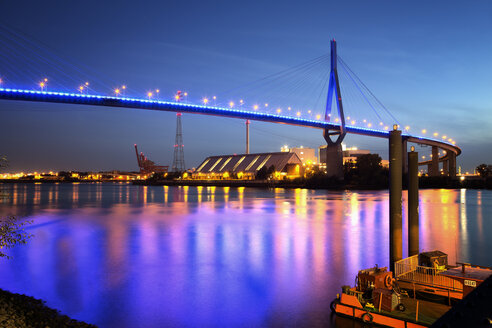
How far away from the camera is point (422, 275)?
7691 millimetres

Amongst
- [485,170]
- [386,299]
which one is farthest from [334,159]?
[386,299]

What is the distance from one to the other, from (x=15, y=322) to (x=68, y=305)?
2.61 meters

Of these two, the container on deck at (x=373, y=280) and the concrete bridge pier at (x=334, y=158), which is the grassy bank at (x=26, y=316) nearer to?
the container on deck at (x=373, y=280)

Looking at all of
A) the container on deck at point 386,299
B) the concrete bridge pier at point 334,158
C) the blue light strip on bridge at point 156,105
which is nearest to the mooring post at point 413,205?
the container on deck at point 386,299

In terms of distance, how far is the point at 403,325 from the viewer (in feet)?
20.5

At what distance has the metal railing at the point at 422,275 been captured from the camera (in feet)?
23.5

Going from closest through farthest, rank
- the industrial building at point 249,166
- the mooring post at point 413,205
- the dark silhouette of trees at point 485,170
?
the mooring post at point 413,205, the dark silhouette of trees at point 485,170, the industrial building at point 249,166

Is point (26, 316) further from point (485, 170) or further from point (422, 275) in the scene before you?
point (485, 170)

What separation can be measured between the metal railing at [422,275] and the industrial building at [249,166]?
9059 centimetres

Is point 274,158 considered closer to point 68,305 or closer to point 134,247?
point 134,247

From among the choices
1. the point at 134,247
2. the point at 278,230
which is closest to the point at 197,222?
the point at 278,230

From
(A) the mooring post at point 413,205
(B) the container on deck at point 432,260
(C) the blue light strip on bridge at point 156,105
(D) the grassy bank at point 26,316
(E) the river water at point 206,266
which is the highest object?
(C) the blue light strip on bridge at point 156,105

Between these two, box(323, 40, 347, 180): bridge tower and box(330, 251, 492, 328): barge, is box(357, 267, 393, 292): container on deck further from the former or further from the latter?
box(323, 40, 347, 180): bridge tower

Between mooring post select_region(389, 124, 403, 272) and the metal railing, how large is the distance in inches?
16.4
